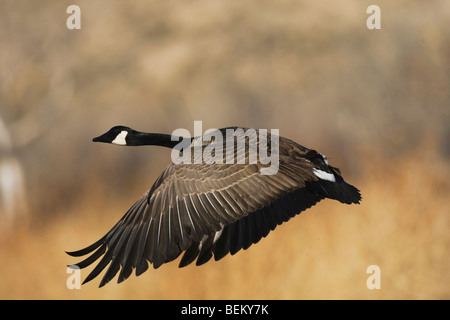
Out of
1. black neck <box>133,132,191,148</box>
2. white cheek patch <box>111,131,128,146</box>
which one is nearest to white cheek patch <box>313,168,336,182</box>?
black neck <box>133,132,191,148</box>

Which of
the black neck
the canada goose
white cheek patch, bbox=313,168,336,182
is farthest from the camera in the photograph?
the black neck

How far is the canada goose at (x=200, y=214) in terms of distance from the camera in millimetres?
3500

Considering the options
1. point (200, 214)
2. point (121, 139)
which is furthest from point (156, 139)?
point (200, 214)

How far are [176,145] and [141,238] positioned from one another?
1151 mm

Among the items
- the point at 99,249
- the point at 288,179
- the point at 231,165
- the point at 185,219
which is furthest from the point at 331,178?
the point at 99,249

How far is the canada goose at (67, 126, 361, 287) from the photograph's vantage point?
350cm

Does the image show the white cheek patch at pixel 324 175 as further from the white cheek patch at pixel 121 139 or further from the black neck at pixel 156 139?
the white cheek patch at pixel 121 139

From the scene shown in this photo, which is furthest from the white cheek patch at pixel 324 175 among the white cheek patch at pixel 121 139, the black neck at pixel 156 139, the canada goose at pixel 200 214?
the white cheek patch at pixel 121 139

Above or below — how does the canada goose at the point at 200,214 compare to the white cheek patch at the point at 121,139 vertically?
below

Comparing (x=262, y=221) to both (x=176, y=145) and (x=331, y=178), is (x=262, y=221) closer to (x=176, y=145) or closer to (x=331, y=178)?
(x=331, y=178)

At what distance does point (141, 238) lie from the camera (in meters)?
3.61

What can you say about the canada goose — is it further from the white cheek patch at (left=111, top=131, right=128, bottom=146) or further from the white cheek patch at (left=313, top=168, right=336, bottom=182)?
the white cheek patch at (left=111, top=131, right=128, bottom=146)

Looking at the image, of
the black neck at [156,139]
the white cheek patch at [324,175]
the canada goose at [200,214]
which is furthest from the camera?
the black neck at [156,139]

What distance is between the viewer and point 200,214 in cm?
352
